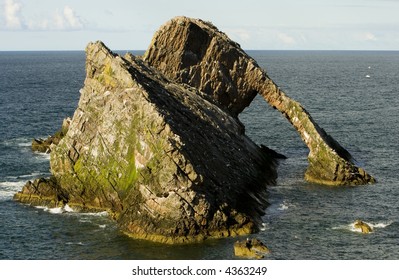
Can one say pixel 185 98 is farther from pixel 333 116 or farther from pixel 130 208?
pixel 333 116

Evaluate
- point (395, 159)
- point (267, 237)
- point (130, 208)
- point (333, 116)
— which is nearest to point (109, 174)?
point (130, 208)

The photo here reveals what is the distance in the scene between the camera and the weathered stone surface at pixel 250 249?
53312 millimetres

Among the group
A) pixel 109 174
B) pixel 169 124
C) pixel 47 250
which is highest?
pixel 169 124

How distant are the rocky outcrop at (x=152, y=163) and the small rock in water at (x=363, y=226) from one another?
1087 centimetres

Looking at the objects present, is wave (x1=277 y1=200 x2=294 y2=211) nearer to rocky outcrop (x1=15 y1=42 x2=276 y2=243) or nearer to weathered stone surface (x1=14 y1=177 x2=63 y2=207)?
rocky outcrop (x1=15 y1=42 x2=276 y2=243)

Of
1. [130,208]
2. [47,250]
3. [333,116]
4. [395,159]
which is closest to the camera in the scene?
[47,250]

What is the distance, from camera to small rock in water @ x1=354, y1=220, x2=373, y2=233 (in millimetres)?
59531

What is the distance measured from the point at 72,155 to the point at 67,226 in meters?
10.9

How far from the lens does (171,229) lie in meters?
57.8

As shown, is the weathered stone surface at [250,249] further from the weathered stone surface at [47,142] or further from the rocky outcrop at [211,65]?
the weathered stone surface at [47,142]

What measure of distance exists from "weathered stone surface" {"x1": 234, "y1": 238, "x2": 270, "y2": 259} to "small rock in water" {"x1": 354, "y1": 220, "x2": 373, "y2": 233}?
38.8 ft

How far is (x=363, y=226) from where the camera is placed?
59.8 metres

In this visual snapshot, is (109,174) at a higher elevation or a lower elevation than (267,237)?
higher

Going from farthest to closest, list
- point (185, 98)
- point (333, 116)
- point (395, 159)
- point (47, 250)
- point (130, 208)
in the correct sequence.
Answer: point (333, 116) < point (395, 159) < point (185, 98) < point (130, 208) < point (47, 250)
